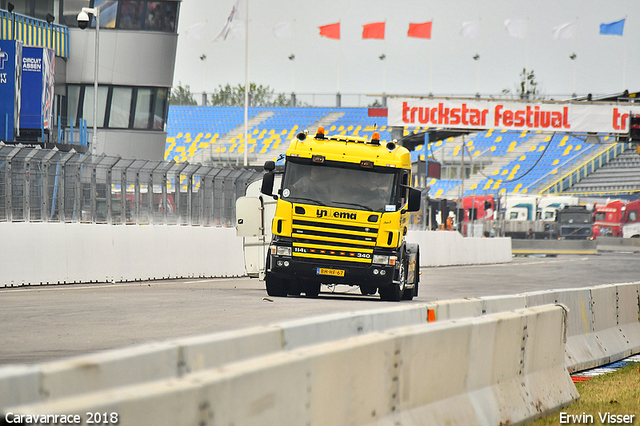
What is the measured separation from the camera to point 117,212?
21.5 m

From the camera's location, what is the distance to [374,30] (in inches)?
2355

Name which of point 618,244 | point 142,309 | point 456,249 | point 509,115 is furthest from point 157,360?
point 618,244

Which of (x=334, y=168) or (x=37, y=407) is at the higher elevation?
(x=334, y=168)

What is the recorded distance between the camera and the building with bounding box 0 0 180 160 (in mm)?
41375

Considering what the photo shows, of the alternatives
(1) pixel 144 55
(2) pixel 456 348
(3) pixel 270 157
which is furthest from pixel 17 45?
(3) pixel 270 157

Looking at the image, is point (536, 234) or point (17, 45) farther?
point (536, 234)

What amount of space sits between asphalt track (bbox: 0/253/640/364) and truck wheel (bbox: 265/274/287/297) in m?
0.29

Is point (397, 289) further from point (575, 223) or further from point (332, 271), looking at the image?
point (575, 223)

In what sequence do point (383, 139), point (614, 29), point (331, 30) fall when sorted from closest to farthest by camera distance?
point (614, 29)
point (331, 30)
point (383, 139)

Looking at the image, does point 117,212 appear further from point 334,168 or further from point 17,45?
point 17,45

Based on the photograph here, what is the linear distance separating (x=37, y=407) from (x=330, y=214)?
13762 millimetres

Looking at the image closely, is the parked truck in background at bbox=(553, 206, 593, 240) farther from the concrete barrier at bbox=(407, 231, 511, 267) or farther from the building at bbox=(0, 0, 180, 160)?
the building at bbox=(0, 0, 180, 160)

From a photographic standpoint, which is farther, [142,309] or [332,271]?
[332,271]

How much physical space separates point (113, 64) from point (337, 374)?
38.8 m
